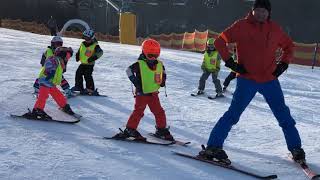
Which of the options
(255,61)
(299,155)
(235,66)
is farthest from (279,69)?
(299,155)

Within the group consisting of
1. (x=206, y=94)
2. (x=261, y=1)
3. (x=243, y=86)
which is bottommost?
(x=206, y=94)

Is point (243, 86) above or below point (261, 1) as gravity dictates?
below

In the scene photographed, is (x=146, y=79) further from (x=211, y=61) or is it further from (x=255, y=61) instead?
(x=211, y=61)

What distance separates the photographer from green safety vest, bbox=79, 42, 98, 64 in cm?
1059

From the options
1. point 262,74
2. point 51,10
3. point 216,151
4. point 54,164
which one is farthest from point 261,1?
point 51,10

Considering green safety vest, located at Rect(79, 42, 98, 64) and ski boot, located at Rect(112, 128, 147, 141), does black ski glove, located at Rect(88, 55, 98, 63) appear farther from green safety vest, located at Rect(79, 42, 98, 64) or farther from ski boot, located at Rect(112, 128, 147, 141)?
ski boot, located at Rect(112, 128, 147, 141)

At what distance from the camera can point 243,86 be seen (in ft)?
17.6

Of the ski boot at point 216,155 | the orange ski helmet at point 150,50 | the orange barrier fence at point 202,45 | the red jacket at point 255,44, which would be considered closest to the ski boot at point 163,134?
the orange ski helmet at point 150,50

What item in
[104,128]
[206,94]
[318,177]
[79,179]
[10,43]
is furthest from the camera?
[10,43]

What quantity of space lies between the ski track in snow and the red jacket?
1.11m

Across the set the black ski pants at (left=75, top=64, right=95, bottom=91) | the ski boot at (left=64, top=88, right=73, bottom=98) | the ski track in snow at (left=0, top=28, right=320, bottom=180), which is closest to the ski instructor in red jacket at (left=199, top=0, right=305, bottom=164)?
the ski track in snow at (left=0, top=28, right=320, bottom=180)

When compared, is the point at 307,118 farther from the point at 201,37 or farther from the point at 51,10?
the point at 51,10

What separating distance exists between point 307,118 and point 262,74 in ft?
14.7

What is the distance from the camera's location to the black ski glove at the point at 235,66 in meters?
5.25
